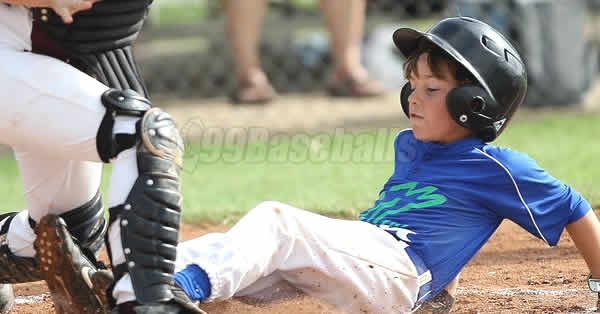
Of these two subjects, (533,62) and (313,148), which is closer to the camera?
(313,148)

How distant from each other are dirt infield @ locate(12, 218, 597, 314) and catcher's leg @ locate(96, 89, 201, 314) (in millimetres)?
618

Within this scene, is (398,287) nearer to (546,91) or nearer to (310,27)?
(546,91)

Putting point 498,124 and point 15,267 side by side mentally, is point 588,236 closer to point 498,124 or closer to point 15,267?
point 498,124

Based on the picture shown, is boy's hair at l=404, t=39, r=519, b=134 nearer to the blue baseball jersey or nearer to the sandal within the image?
the blue baseball jersey

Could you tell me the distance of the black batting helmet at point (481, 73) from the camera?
3.17 meters

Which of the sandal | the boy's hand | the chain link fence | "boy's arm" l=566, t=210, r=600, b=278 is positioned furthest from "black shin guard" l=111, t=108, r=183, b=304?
the chain link fence

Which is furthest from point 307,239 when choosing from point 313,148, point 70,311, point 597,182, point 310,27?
point 310,27

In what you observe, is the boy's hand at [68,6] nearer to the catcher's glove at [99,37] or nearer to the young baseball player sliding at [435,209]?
the catcher's glove at [99,37]

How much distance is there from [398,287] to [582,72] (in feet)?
17.7

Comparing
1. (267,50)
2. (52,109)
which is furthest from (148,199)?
(267,50)

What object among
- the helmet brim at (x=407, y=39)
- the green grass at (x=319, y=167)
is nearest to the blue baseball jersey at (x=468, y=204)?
the helmet brim at (x=407, y=39)

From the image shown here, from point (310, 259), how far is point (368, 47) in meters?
6.01

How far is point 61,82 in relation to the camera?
111 inches

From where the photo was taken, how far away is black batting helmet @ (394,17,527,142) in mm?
3172
